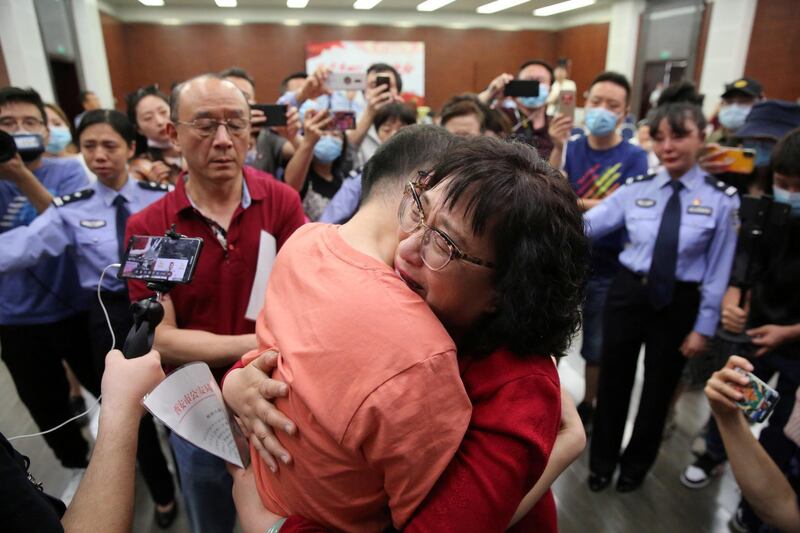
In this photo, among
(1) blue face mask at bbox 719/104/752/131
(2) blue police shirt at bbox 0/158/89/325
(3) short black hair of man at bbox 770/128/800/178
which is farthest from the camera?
(1) blue face mask at bbox 719/104/752/131

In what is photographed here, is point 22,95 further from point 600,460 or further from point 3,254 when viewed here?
point 600,460

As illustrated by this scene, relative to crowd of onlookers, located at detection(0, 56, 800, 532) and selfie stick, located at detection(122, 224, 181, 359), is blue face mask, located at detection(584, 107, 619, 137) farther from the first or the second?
selfie stick, located at detection(122, 224, 181, 359)

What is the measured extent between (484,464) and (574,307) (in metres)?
0.31

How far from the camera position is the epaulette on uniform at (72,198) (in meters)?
1.85

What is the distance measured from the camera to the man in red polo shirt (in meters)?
1.38

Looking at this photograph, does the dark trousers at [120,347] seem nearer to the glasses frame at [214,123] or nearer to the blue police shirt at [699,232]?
the glasses frame at [214,123]

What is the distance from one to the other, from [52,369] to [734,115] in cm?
411

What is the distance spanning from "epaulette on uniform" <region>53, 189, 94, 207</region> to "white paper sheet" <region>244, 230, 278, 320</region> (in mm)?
978

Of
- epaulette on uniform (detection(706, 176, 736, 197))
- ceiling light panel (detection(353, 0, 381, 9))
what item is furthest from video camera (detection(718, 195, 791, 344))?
ceiling light panel (detection(353, 0, 381, 9))

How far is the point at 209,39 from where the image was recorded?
35.4 feet

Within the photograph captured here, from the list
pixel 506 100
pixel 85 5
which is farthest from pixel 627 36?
pixel 85 5

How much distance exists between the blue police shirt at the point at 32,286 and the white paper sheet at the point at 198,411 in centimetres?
145

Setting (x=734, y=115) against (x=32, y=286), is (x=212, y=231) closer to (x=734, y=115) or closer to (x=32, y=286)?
(x=32, y=286)

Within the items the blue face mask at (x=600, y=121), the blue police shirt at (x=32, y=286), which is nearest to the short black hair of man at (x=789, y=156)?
the blue face mask at (x=600, y=121)
